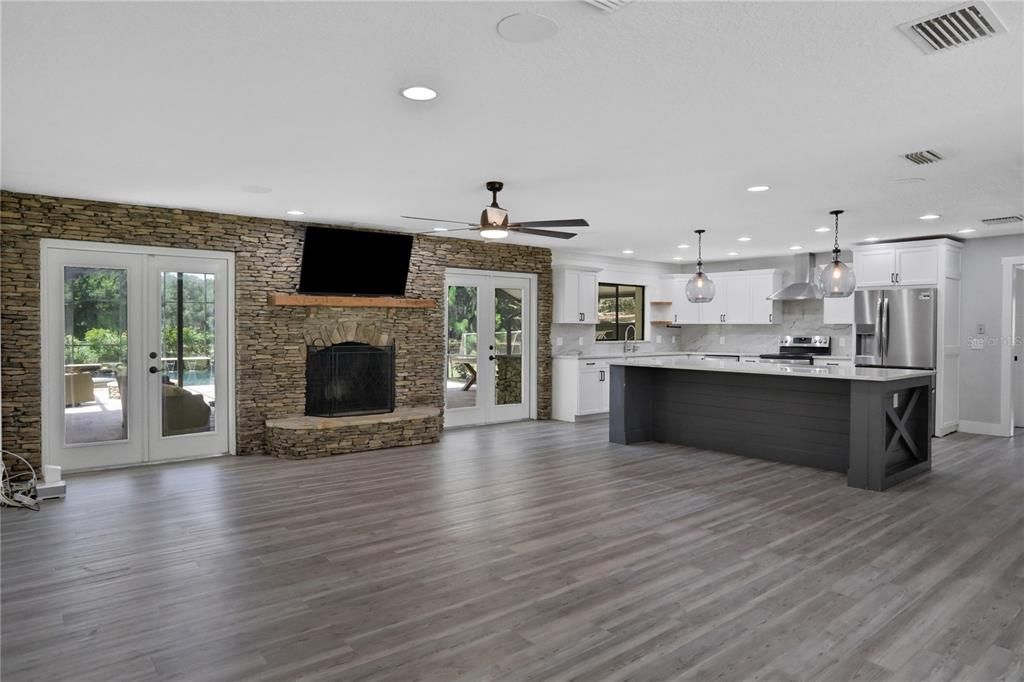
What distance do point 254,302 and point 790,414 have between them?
550 centimetres

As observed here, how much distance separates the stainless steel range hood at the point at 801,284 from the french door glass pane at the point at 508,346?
12.4ft

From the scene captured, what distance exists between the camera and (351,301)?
729 centimetres

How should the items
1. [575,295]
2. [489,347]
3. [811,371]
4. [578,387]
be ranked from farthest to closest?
[575,295] → [578,387] → [489,347] → [811,371]

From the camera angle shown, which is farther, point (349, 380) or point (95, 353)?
point (349, 380)

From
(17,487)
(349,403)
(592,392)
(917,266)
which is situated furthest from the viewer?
(592,392)

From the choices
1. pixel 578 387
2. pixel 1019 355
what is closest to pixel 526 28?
pixel 578 387

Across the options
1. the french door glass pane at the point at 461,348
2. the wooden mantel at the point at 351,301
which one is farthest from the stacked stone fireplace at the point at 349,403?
the french door glass pane at the point at 461,348

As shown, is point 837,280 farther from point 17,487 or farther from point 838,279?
point 17,487

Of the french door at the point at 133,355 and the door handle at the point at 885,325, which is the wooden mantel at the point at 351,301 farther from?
the door handle at the point at 885,325

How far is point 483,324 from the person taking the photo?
8.71 m

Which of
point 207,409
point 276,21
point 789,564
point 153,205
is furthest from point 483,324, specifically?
point 276,21

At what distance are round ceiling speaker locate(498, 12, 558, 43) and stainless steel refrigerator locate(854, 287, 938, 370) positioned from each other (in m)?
6.85

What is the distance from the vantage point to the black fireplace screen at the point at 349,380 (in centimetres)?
717

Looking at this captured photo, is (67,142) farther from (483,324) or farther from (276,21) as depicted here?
(483,324)
